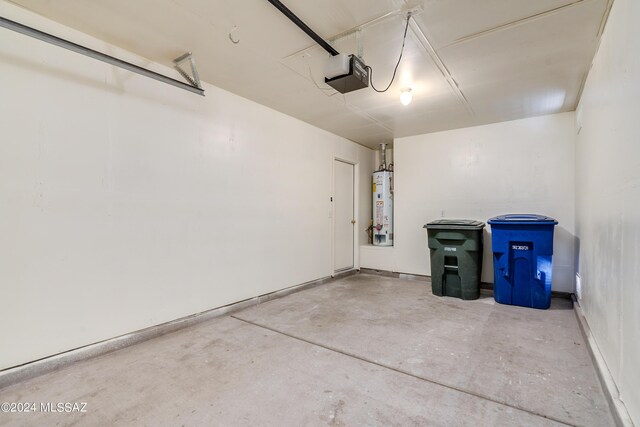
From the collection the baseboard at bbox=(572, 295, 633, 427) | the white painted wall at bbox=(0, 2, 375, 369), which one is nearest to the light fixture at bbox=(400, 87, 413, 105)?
the white painted wall at bbox=(0, 2, 375, 369)

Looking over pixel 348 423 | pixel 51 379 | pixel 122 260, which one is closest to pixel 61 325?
pixel 51 379

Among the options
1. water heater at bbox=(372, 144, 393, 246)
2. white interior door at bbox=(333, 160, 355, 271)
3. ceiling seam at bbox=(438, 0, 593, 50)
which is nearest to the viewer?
ceiling seam at bbox=(438, 0, 593, 50)

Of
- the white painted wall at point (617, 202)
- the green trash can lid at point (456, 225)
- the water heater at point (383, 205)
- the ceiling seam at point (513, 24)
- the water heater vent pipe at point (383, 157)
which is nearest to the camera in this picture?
the white painted wall at point (617, 202)

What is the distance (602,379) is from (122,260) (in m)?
3.50

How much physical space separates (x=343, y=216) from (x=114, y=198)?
11.8 feet

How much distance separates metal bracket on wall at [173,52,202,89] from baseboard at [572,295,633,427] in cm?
366

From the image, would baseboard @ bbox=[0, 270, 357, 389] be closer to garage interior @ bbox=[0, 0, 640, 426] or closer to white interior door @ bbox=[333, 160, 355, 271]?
garage interior @ bbox=[0, 0, 640, 426]

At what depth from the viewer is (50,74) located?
2082mm

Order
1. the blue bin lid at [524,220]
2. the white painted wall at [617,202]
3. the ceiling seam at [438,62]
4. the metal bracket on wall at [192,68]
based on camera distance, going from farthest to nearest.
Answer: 1. the blue bin lid at [524,220]
2. the metal bracket on wall at [192,68]
3. the ceiling seam at [438,62]
4. the white painted wall at [617,202]

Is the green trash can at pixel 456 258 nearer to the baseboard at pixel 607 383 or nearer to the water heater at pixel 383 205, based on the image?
the baseboard at pixel 607 383

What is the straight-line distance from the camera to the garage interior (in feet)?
5.59

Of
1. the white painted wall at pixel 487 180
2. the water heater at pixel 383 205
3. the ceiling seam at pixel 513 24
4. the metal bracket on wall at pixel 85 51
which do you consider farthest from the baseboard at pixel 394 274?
the metal bracket on wall at pixel 85 51

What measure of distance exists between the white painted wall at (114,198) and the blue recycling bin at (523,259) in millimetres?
2839

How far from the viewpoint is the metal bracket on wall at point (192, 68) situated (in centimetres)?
256
